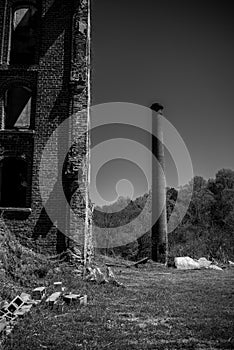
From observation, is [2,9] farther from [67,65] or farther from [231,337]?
[231,337]

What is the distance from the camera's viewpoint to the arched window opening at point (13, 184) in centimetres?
1466

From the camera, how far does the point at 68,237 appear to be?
36.7ft

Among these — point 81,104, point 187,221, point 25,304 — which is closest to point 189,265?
point 81,104

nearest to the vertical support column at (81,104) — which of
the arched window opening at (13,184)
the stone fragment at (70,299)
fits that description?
the arched window opening at (13,184)

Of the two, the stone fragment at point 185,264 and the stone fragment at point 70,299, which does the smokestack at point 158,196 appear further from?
the stone fragment at point 70,299

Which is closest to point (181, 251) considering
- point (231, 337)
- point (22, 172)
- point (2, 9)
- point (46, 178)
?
point (22, 172)

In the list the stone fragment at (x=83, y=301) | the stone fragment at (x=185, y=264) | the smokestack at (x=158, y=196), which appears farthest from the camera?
the smokestack at (x=158, y=196)

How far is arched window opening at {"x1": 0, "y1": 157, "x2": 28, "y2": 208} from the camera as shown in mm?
14664

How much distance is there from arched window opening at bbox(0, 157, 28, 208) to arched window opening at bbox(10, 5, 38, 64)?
4.81 metres

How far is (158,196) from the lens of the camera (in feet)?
72.7

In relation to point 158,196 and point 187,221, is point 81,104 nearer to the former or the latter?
point 158,196

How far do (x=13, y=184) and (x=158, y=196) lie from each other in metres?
10.2

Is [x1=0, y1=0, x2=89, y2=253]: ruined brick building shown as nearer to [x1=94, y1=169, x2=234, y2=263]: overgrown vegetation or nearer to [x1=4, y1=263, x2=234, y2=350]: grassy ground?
[x1=4, y1=263, x2=234, y2=350]: grassy ground

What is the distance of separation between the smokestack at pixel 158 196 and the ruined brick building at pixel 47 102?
421 inches
